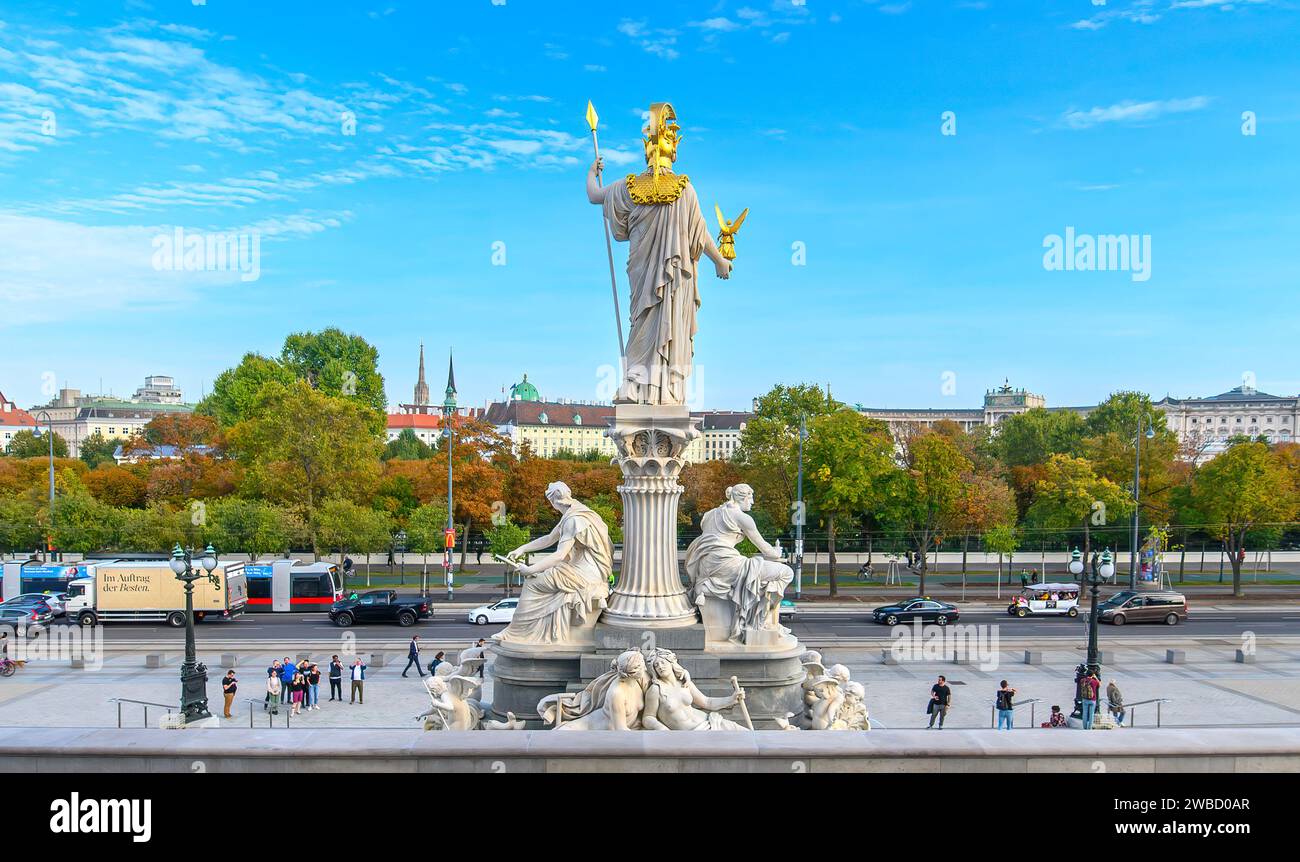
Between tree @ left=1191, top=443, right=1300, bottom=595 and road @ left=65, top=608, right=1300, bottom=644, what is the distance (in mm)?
5356

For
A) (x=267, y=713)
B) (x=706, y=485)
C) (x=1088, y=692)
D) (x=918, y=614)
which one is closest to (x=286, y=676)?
(x=267, y=713)

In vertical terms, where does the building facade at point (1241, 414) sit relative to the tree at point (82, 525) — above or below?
above

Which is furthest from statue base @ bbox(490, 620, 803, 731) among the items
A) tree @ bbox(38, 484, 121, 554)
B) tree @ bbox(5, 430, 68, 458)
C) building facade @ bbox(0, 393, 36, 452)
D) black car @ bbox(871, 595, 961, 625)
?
building facade @ bbox(0, 393, 36, 452)

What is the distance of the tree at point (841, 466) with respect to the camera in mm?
37750

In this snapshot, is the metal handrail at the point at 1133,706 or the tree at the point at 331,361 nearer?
the metal handrail at the point at 1133,706

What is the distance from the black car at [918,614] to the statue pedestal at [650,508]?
19.5 meters

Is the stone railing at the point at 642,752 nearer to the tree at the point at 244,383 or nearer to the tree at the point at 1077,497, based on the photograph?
the tree at the point at 1077,497

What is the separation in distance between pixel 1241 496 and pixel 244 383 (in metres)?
58.4

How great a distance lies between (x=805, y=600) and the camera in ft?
123

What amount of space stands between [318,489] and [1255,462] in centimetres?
4172

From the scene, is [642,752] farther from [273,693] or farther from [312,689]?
[312,689]

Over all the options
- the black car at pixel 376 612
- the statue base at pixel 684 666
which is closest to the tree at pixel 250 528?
the black car at pixel 376 612

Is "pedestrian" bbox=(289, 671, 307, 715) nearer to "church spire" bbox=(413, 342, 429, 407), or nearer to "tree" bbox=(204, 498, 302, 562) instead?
"tree" bbox=(204, 498, 302, 562)
